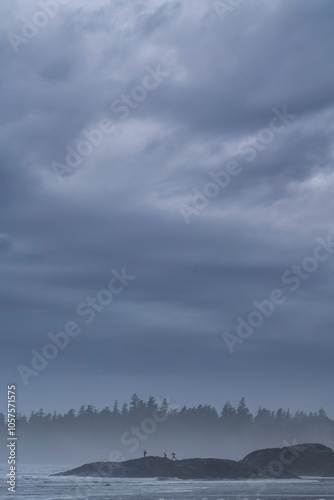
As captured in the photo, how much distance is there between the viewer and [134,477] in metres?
105

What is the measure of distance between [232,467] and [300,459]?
66.4 ft

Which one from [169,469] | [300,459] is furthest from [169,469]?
[300,459]

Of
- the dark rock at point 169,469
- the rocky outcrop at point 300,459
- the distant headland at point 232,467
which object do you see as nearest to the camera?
the dark rock at point 169,469

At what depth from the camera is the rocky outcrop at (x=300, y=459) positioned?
123 metres

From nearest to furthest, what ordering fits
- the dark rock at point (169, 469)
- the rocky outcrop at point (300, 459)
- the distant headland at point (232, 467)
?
the dark rock at point (169, 469) < the distant headland at point (232, 467) < the rocky outcrop at point (300, 459)

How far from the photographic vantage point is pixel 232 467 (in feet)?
366

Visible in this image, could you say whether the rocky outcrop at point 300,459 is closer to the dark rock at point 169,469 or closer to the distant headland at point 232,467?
the distant headland at point 232,467

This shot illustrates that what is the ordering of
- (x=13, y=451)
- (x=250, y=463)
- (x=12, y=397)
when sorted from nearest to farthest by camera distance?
(x=12, y=397) < (x=13, y=451) < (x=250, y=463)

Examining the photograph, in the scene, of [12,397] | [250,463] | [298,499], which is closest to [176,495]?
[298,499]

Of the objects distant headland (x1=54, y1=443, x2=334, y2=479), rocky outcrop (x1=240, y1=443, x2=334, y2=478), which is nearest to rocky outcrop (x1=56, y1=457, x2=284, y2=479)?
Result: distant headland (x1=54, y1=443, x2=334, y2=479)

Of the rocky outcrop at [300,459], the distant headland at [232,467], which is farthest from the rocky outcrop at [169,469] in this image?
the rocky outcrop at [300,459]

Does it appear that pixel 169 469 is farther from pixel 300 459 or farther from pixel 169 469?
pixel 300 459

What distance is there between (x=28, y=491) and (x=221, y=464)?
50064 millimetres

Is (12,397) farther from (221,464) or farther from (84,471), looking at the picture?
(221,464)
